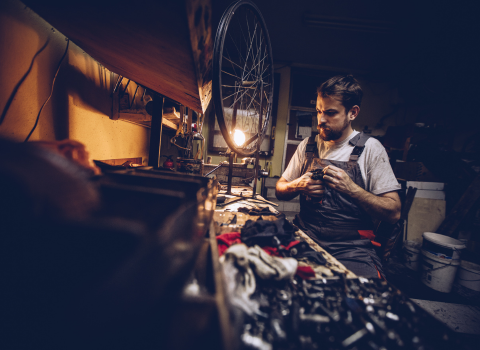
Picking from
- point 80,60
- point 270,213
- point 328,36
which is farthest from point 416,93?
point 80,60

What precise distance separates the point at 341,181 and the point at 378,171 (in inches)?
15.0

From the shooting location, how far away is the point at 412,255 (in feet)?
9.29

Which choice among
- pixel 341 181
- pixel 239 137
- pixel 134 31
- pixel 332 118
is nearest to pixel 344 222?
pixel 341 181

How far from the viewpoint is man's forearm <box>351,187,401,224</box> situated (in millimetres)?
1463

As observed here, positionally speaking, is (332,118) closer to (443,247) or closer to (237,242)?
(237,242)

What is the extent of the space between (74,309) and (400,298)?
88cm

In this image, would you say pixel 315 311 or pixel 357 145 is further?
pixel 357 145

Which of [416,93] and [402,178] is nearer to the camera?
[402,178]

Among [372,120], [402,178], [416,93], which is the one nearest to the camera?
[402,178]

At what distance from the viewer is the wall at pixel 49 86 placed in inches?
34.0

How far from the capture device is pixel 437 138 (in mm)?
3727

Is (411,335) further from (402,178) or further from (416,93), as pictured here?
(416,93)

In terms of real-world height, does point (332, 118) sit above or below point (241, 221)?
above

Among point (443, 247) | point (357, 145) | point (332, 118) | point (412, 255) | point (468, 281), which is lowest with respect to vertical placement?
point (468, 281)
